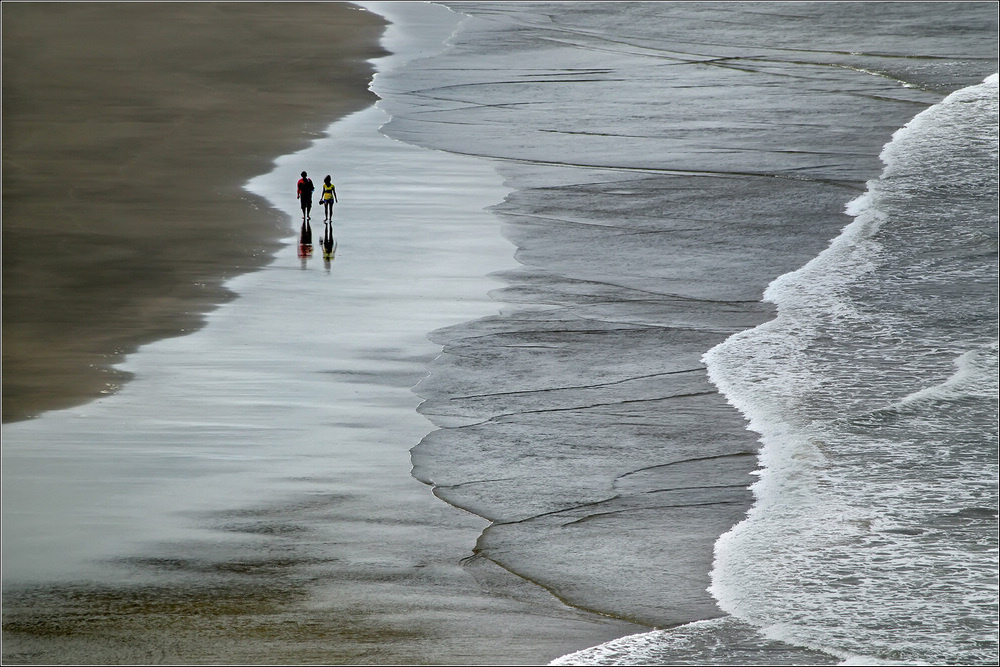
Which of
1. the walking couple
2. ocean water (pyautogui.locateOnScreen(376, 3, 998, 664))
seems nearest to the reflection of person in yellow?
the walking couple

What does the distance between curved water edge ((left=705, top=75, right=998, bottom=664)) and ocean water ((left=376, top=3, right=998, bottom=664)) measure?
0.02 m

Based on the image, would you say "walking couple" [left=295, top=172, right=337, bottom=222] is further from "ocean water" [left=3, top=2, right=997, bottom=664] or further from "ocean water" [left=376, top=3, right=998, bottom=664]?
"ocean water" [left=376, top=3, right=998, bottom=664]

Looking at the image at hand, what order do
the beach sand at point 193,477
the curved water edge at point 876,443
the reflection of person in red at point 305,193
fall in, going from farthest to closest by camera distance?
the reflection of person in red at point 305,193 < the curved water edge at point 876,443 < the beach sand at point 193,477

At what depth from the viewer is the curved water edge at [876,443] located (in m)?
6.77

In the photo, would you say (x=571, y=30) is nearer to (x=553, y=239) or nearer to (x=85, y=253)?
(x=553, y=239)

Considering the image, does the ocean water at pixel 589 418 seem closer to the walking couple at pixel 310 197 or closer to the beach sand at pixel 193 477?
the beach sand at pixel 193 477

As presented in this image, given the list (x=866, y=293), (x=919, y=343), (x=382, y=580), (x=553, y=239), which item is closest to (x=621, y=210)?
(x=553, y=239)

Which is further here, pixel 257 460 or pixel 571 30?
pixel 571 30

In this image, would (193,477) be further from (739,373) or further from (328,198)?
(328,198)

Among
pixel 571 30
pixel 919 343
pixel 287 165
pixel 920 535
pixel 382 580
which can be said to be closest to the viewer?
pixel 382 580

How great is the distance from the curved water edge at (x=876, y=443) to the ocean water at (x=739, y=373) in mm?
21

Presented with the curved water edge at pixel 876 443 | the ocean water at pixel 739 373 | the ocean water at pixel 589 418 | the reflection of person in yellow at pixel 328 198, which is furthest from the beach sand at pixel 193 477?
the curved water edge at pixel 876 443

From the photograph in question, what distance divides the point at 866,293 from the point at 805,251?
72.8 inches

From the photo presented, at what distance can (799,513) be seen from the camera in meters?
8.01
